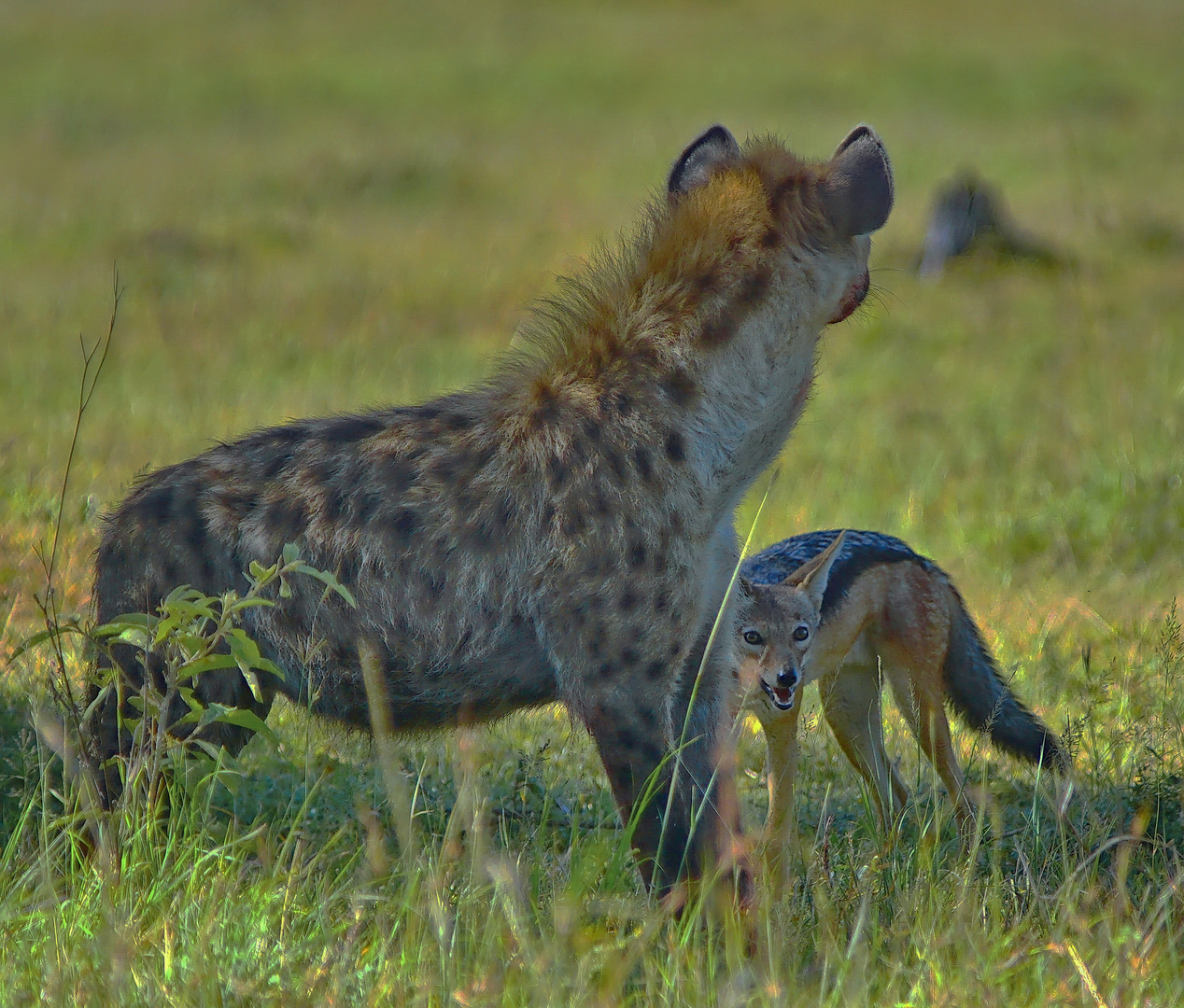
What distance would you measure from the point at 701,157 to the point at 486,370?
18.1 feet

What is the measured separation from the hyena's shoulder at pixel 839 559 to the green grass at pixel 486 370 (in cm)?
53

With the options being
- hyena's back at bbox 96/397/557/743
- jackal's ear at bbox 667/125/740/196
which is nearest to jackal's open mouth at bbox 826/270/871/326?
jackal's ear at bbox 667/125/740/196

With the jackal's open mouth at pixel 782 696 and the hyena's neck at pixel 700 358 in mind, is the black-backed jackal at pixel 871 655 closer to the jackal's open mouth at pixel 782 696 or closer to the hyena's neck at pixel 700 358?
the jackal's open mouth at pixel 782 696

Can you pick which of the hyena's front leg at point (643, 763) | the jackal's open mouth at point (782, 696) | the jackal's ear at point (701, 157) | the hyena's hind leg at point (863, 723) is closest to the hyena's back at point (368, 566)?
the hyena's front leg at point (643, 763)

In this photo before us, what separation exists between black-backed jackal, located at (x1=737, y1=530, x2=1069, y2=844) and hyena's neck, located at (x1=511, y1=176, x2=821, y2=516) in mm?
606

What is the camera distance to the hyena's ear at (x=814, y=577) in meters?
3.67

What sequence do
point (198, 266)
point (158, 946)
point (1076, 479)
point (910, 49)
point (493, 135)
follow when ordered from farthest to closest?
point (910, 49)
point (493, 135)
point (198, 266)
point (1076, 479)
point (158, 946)

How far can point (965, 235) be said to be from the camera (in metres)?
11.1

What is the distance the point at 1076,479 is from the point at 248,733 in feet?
15.5

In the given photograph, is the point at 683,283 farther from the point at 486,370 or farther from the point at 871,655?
the point at 486,370

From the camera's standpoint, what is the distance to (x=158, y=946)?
8.31ft

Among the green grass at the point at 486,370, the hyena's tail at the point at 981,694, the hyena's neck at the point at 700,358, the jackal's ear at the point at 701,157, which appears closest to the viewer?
the green grass at the point at 486,370

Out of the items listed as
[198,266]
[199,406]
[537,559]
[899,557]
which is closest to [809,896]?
[537,559]

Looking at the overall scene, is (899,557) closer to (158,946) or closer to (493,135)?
(158,946)
